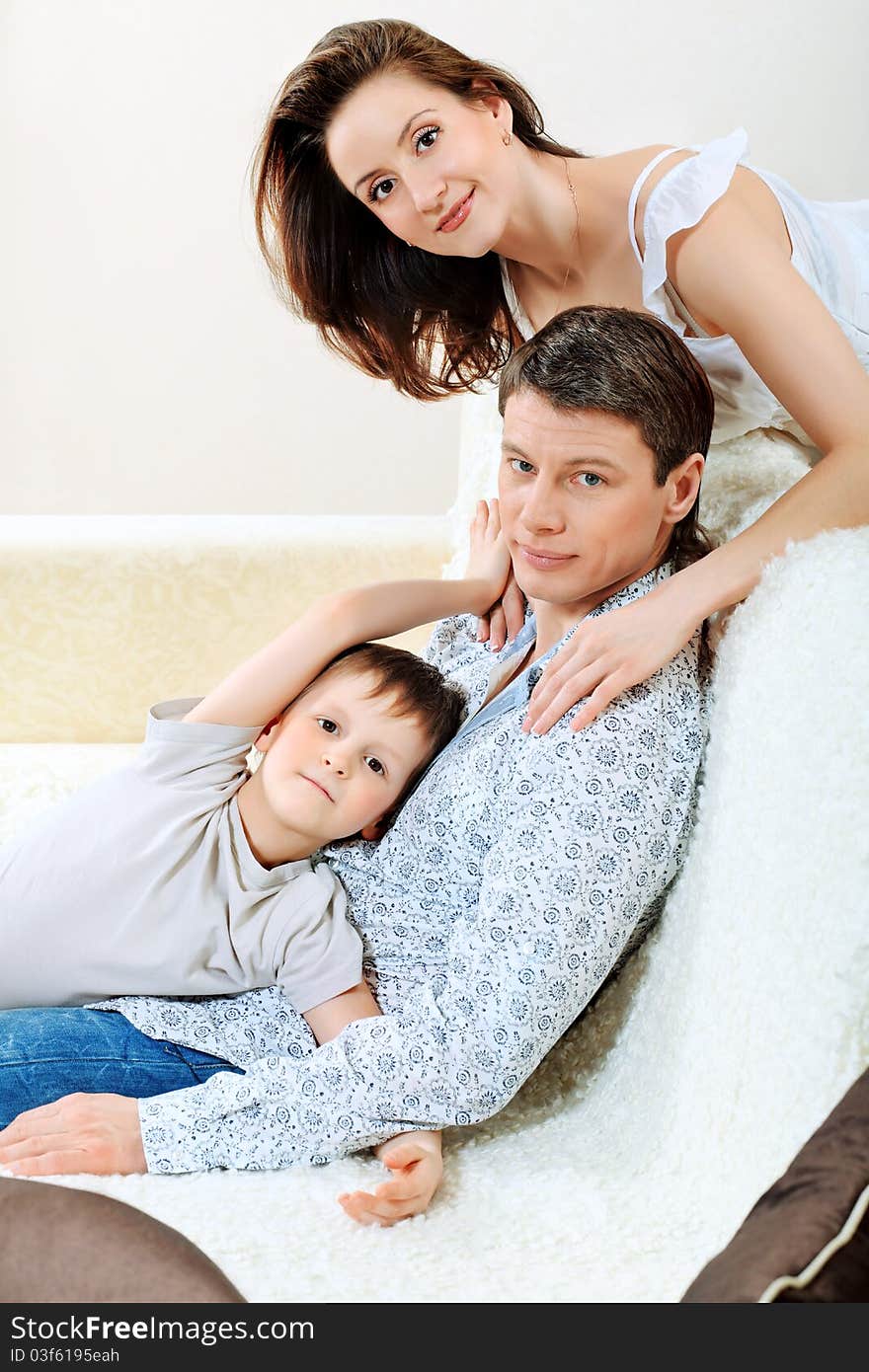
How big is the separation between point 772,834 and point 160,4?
248 centimetres

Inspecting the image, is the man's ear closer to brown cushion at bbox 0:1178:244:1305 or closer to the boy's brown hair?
the boy's brown hair

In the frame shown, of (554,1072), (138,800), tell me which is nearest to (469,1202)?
(554,1072)

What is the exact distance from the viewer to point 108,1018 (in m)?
1.06

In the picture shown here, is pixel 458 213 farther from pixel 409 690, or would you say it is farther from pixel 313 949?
pixel 313 949

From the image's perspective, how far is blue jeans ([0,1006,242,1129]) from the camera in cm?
100

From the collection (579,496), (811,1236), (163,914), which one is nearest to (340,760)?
(163,914)

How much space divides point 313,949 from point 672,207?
2.51 feet

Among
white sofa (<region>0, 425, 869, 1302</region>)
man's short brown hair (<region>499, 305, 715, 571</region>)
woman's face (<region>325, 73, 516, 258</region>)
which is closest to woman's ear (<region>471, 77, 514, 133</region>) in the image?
woman's face (<region>325, 73, 516, 258</region>)

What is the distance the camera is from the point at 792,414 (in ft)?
3.73

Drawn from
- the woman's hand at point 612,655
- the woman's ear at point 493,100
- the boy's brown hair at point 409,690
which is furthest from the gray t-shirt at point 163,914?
the woman's ear at point 493,100

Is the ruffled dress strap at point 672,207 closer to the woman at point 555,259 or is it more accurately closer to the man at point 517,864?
the woman at point 555,259

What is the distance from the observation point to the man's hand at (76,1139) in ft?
2.98

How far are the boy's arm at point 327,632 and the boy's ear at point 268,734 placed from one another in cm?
2
